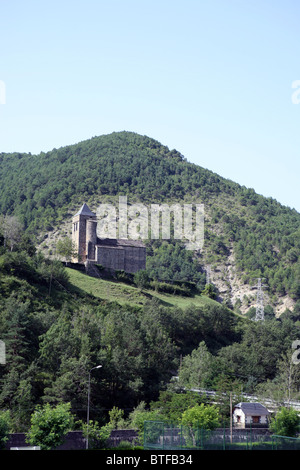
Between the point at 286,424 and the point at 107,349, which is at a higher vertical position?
the point at 107,349

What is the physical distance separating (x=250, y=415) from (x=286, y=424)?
19.9ft

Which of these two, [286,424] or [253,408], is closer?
[286,424]

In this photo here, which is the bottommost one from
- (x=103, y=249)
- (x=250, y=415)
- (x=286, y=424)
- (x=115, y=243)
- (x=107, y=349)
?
(x=250, y=415)

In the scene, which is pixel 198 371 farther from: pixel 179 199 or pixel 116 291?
pixel 179 199

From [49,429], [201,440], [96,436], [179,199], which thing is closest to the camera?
[201,440]

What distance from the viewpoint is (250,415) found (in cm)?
4653

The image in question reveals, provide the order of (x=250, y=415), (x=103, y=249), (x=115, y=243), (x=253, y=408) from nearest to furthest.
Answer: (x=250, y=415) < (x=253, y=408) < (x=103, y=249) < (x=115, y=243)

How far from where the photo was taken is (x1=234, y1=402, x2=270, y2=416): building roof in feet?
153

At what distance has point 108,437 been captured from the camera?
126 feet

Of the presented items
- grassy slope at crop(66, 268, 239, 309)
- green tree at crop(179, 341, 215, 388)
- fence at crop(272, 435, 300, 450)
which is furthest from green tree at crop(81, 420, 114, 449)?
grassy slope at crop(66, 268, 239, 309)

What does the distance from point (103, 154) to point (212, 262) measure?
210 ft

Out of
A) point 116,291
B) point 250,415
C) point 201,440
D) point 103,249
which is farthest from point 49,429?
point 103,249

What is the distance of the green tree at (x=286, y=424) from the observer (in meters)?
40.2
